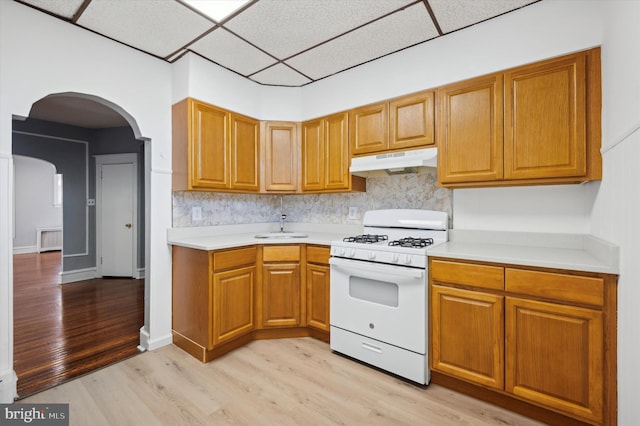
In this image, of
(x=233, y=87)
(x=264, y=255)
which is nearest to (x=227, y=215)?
(x=264, y=255)

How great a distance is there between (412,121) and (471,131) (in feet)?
1.52

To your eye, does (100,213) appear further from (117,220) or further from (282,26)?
(282,26)

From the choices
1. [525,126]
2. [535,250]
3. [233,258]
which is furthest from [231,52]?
[535,250]

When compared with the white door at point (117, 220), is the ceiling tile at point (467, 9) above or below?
above

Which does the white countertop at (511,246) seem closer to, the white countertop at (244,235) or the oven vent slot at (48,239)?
the white countertop at (244,235)

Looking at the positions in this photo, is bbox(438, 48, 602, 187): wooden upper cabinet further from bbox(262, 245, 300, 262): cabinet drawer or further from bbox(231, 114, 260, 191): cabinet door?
bbox(231, 114, 260, 191): cabinet door

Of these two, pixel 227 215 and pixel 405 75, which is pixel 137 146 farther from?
pixel 405 75

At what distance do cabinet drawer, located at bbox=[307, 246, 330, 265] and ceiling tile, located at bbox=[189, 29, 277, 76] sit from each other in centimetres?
176

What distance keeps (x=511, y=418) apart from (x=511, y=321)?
564 millimetres

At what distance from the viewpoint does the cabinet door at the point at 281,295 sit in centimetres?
269

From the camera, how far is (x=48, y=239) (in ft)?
25.5

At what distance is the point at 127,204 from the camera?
511 cm

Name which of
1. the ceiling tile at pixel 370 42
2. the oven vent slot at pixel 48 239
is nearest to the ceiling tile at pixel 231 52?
the ceiling tile at pixel 370 42

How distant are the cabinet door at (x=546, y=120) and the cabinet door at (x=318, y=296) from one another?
161 centimetres
